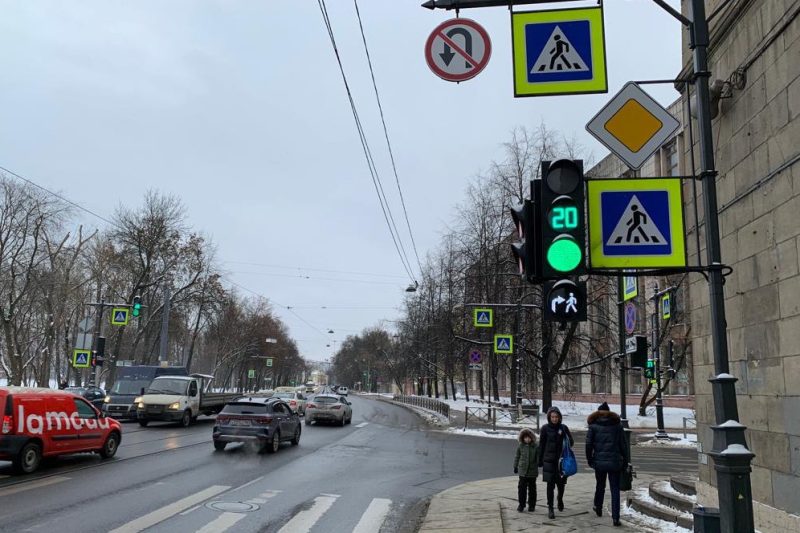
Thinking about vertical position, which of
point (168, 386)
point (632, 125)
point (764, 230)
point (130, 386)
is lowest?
point (130, 386)

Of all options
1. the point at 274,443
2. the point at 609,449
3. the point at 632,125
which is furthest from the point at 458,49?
the point at 274,443

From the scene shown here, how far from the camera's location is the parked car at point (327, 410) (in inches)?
1216

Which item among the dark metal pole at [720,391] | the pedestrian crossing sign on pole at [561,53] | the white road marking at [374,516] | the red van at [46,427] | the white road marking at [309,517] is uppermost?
the pedestrian crossing sign on pole at [561,53]

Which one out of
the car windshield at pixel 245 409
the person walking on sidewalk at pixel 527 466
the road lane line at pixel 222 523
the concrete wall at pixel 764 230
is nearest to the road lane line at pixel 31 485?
the road lane line at pixel 222 523

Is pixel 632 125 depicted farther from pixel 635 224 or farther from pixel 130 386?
pixel 130 386

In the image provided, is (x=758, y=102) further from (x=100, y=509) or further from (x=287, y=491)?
(x=100, y=509)

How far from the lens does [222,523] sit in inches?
341

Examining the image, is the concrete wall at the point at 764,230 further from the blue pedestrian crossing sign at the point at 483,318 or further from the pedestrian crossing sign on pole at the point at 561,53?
the blue pedestrian crossing sign at the point at 483,318

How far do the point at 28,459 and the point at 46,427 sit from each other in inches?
29.6

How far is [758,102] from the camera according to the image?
7.48 m

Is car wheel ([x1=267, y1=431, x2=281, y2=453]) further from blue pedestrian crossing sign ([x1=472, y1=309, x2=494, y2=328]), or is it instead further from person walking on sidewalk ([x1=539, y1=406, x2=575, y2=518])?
blue pedestrian crossing sign ([x1=472, y1=309, x2=494, y2=328])

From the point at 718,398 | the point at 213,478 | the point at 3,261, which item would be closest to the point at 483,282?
the point at 213,478

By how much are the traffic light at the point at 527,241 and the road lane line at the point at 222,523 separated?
226 inches

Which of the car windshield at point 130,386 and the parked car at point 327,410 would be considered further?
the parked car at point 327,410
